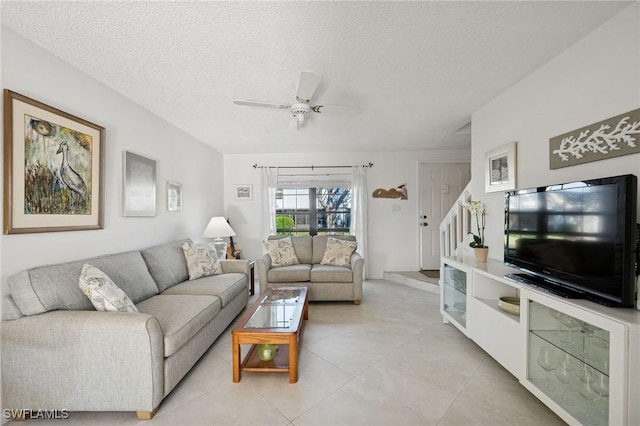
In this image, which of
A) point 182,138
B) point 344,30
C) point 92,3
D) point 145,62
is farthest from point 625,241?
point 182,138

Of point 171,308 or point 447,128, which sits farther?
point 447,128

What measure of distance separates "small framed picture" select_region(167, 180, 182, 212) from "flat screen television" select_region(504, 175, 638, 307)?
141 inches

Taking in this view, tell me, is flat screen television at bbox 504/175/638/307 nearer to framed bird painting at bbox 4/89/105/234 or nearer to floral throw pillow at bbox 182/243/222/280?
floral throw pillow at bbox 182/243/222/280

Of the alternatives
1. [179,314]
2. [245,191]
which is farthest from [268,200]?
[179,314]

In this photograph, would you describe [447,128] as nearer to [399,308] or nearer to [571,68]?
[571,68]

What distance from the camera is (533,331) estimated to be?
1.65 m

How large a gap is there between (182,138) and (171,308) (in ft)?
7.90

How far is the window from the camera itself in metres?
5.03

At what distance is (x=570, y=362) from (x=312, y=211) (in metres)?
4.01

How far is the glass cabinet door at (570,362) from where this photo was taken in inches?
51.2

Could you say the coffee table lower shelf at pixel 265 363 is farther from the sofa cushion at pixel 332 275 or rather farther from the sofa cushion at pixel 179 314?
the sofa cushion at pixel 332 275

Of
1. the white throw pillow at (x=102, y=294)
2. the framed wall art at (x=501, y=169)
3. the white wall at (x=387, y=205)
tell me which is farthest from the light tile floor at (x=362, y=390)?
the white wall at (x=387, y=205)

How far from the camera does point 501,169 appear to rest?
2.48 meters

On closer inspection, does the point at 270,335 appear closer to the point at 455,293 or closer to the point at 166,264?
the point at 166,264
